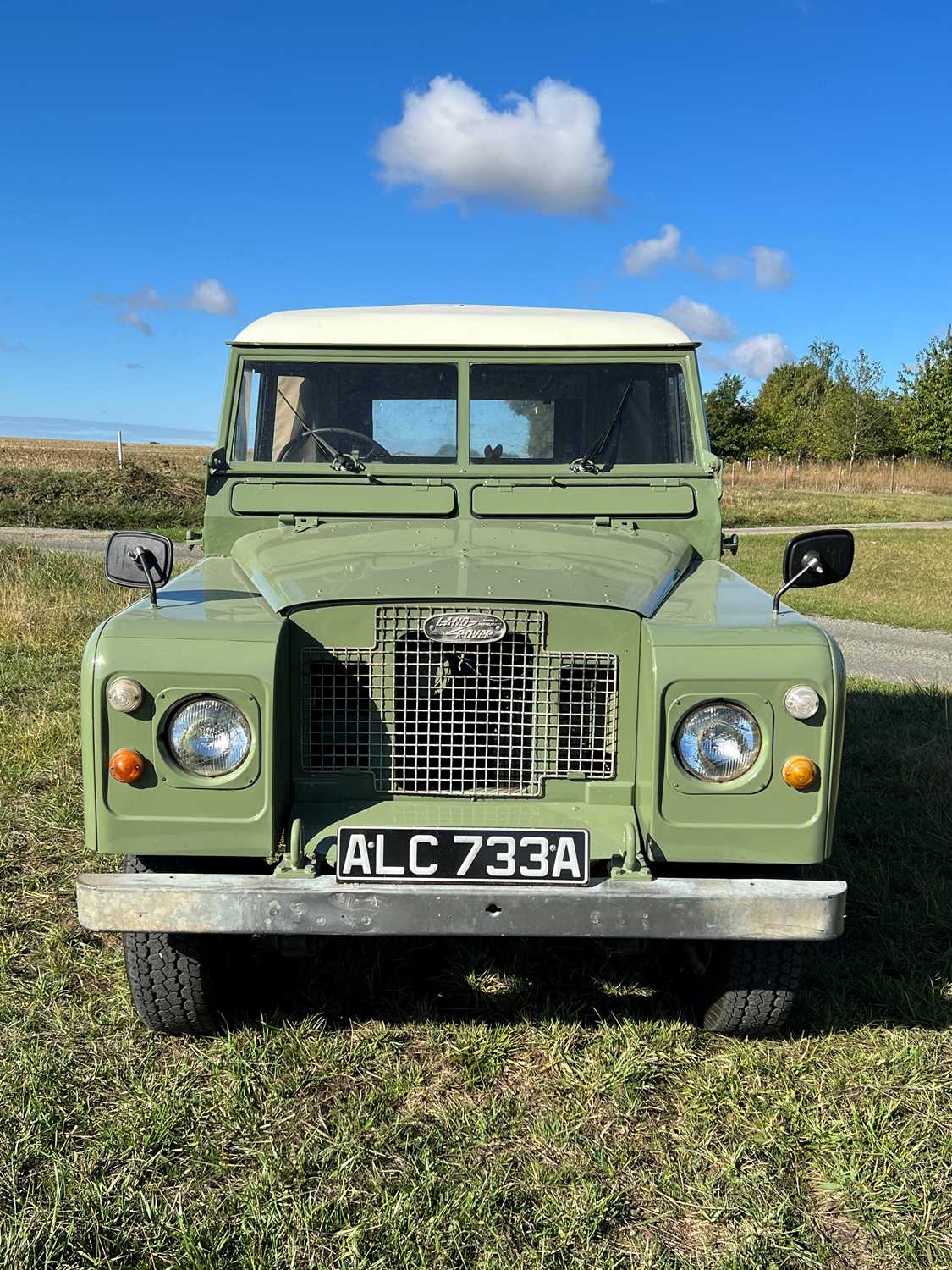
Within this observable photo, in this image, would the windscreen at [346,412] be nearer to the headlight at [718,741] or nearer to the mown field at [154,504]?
the headlight at [718,741]

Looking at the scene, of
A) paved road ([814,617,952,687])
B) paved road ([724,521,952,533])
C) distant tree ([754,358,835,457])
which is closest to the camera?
paved road ([814,617,952,687])

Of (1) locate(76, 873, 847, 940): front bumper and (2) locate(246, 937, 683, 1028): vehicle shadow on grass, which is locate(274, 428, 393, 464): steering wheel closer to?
(2) locate(246, 937, 683, 1028): vehicle shadow on grass

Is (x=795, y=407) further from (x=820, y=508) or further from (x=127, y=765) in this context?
(x=127, y=765)

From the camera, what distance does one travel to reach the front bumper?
2.58 metres

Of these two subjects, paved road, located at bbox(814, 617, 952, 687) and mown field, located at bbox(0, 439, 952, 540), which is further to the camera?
mown field, located at bbox(0, 439, 952, 540)

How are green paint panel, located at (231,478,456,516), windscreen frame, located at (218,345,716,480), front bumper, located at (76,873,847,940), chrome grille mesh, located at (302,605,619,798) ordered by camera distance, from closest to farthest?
front bumper, located at (76,873,847,940), chrome grille mesh, located at (302,605,619,798), green paint panel, located at (231,478,456,516), windscreen frame, located at (218,345,716,480)

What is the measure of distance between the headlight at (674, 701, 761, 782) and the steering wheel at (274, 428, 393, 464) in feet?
6.14

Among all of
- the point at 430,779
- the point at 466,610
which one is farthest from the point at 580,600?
the point at 430,779

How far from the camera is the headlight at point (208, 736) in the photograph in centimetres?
272

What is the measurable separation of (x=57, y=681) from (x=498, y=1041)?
5.17 meters

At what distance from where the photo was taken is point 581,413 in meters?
4.12

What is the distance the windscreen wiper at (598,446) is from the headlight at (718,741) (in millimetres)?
1539

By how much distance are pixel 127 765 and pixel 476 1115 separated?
130 centimetres

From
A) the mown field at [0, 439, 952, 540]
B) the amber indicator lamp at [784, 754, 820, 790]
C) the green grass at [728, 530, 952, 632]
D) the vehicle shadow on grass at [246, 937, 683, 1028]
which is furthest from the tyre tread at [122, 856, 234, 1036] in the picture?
the mown field at [0, 439, 952, 540]
